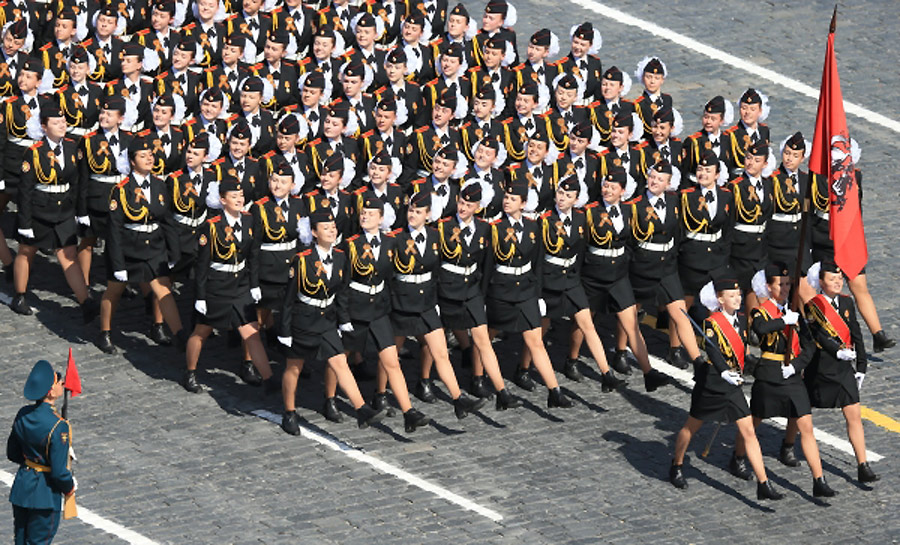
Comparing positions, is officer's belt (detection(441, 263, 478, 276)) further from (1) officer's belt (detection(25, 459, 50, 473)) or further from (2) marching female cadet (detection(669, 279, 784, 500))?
(1) officer's belt (detection(25, 459, 50, 473))

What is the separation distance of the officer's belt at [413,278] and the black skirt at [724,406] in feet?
10.2

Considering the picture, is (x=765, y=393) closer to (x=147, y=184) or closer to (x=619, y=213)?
(x=619, y=213)

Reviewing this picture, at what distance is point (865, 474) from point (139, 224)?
762 cm

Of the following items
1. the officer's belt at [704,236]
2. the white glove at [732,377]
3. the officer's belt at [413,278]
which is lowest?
the officer's belt at [413,278]

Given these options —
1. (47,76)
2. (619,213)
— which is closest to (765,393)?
(619,213)

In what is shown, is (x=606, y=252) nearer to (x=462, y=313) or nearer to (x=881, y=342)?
(x=462, y=313)


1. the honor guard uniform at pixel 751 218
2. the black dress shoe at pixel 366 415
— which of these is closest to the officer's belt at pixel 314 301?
the black dress shoe at pixel 366 415

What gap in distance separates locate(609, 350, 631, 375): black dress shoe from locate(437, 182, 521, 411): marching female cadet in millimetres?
1383

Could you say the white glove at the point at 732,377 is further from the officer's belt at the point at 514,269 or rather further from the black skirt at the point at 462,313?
the black skirt at the point at 462,313

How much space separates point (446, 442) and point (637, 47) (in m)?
11.0

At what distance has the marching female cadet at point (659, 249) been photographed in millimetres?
23469

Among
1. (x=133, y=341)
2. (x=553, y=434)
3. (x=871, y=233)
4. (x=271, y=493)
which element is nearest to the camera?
(x=271, y=493)

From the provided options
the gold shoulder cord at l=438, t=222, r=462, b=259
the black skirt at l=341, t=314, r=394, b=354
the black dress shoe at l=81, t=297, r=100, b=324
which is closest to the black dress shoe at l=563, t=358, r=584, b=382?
the gold shoulder cord at l=438, t=222, r=462, b=259

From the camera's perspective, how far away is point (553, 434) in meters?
22.4
